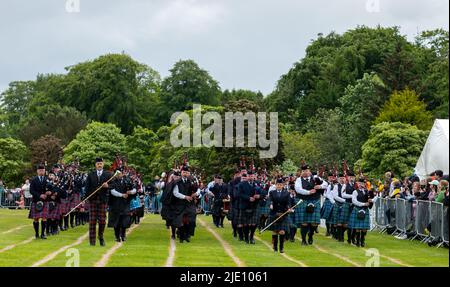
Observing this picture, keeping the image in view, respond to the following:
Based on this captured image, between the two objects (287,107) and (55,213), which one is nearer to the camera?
(55,213)

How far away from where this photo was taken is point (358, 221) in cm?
2283

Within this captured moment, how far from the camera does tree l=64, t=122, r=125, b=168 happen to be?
73625 millimetres

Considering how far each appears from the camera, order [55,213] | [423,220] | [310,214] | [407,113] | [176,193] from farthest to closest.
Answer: [407,113]
[55,213]
[423,220]
[176,193]
[310,214]

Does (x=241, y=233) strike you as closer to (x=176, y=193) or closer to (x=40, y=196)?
(x=176, y=193)

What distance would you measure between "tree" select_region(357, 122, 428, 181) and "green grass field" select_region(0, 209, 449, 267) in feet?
76.5

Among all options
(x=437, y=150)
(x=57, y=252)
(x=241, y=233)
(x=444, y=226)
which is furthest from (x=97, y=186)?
(x=437, y=150)

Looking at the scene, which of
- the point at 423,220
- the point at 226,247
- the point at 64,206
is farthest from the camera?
the point at 64,206

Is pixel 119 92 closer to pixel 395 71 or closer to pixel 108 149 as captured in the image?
pixel 108 149

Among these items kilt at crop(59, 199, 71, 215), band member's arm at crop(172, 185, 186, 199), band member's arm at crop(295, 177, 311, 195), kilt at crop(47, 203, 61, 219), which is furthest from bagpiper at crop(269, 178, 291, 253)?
kilt at crop(59, 199, 71, 215)

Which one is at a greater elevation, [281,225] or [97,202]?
[97,202]

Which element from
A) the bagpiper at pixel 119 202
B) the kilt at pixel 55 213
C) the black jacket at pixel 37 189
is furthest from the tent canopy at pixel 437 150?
the black jacket at pixel 37 189

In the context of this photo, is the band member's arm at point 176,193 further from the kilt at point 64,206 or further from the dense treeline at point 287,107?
the dense treeline at point 287,107

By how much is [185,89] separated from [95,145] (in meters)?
14.8
